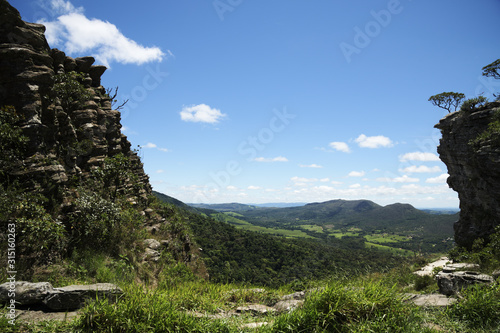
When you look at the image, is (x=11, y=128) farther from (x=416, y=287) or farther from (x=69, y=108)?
(x=416, y=287)

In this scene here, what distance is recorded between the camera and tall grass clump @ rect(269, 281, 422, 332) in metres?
4.47

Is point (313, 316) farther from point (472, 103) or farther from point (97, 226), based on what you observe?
point (472, 103)

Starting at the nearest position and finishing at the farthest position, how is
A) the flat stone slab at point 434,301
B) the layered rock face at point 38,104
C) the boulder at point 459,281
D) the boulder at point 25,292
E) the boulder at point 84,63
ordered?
the boulder at point 25,292 → the flat stone slab at point 434,301 → the boulder at point 459,281 → the layered rock face at point 38,104 → the boulder at point 84,63

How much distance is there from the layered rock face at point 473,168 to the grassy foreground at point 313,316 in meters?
30.1

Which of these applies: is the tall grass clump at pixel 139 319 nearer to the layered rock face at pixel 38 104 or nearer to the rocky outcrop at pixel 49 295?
the rocky outcrop at pixel 49 295

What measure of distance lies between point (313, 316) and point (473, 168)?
3947 cm

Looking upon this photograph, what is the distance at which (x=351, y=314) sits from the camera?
4.75m

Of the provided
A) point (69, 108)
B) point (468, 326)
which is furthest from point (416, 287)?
point (69, 108)

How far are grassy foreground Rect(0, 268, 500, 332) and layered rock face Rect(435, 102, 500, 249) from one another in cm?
3011

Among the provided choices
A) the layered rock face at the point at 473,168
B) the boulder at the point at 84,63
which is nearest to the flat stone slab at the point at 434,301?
the boulder at the point at 84,63

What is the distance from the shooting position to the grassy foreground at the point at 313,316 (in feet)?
13.9

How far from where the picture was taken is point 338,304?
479 cm

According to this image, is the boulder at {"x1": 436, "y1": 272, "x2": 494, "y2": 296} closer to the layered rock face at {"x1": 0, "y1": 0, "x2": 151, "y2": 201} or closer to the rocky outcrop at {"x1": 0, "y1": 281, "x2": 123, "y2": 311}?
the rocky outcrop at {"x1": 0, "y1": 281, "x2": 123, "y2": 311}

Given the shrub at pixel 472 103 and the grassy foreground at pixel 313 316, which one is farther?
the shrub at pixel 472 103
